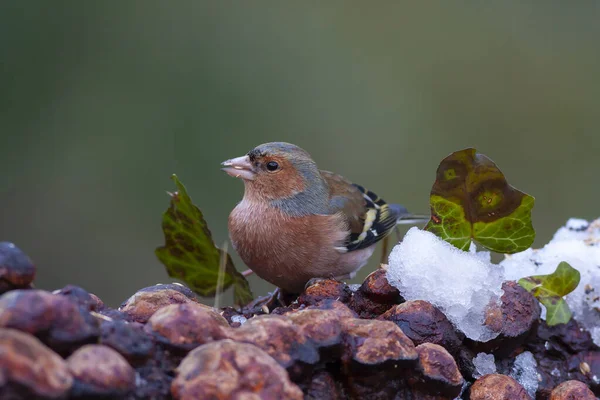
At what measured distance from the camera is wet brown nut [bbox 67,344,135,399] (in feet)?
3.43

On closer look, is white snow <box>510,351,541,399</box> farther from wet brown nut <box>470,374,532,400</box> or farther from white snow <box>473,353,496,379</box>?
wet brown nut <box>470,374,532,400</box>

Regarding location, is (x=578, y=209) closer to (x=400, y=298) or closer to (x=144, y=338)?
(x=400, y=298)

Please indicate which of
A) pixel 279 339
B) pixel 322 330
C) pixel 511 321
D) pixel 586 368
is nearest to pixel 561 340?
pixel 586 368

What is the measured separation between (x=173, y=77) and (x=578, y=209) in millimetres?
3951

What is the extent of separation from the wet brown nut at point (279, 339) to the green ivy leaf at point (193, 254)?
1045 mm

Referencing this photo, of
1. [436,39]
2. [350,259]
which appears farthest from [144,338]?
[436,39]

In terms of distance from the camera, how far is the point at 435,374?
4.88 feet

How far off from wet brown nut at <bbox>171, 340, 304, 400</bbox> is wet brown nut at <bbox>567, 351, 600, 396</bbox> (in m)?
1.13

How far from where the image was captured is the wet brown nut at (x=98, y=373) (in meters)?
1.04

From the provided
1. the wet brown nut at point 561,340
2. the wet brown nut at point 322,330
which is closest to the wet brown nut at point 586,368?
the wet brown nut at point 561,340

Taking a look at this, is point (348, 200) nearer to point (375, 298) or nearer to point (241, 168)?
point (241, 168)

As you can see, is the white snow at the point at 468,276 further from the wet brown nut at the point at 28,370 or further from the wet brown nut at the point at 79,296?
the wet brown nut at the point at 28,370

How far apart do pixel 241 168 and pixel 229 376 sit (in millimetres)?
2302

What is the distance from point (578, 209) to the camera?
20.8 feet
